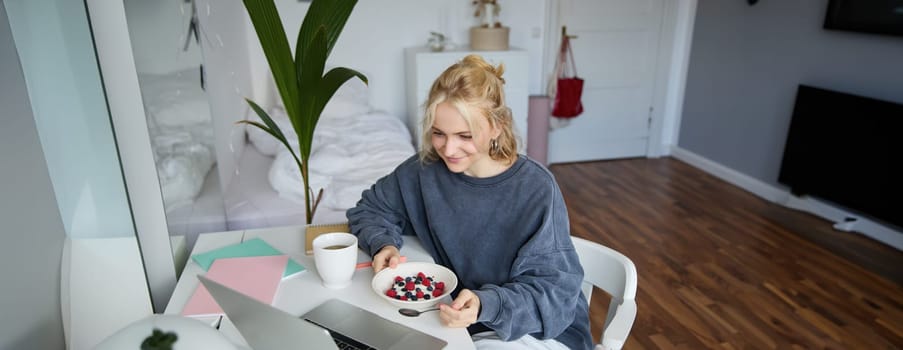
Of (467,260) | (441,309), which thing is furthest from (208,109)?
(441,309)

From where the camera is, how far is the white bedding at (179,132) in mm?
1256

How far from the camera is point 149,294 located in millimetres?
1181

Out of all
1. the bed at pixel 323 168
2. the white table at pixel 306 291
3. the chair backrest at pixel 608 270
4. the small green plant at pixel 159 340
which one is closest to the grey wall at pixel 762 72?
the bed at pixel 323 168

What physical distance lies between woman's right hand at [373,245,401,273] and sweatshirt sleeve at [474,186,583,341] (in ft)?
0.64

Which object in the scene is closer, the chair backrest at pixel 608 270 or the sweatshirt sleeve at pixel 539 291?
the sweatshirt sleeve at pixel 539 291

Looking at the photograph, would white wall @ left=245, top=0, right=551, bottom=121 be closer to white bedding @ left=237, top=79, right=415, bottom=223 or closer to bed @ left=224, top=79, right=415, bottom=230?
white bedding @ left=237, top=79, right=415, bottom=223

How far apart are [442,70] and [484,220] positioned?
249 centimetres

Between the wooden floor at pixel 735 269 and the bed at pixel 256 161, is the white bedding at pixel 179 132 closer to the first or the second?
the bed at pixel 256 161

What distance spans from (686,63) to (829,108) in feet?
4.33

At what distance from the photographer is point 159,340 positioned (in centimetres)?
72

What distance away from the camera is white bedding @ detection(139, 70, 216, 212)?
1.26 meters

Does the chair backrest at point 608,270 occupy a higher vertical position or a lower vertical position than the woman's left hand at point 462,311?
lower

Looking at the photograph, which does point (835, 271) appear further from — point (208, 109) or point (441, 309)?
point (208, 109)

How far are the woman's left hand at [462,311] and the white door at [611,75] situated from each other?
3437 millimetres
